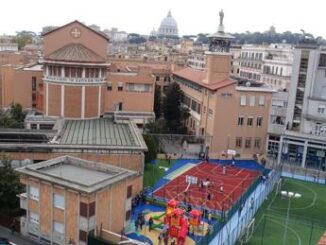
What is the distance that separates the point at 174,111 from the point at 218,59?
10.6 meters

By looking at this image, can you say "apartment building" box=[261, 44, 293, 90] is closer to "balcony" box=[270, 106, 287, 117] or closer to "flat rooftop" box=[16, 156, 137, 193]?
"balcony" box=[270, 106, 287, 117]

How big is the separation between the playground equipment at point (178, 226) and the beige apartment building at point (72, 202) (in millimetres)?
2779

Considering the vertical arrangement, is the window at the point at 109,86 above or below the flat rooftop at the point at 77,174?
above

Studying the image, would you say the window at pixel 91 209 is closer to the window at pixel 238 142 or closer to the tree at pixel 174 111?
the window at pixel 238 142

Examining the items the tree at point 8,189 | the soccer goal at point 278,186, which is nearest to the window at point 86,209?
the tree at point 8,189

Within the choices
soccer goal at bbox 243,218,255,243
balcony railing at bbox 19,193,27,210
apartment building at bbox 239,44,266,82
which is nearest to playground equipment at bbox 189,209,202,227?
soccer goal at bbox 243,218,255,243

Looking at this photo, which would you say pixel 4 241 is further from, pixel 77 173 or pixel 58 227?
pixel 77 173

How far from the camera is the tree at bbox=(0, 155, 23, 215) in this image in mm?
26438

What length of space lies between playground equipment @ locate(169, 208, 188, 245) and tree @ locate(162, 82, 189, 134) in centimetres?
3112

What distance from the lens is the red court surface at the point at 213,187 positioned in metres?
34.2

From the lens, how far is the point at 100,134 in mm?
37938

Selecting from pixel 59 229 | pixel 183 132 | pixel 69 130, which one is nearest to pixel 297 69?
pixel 183 132

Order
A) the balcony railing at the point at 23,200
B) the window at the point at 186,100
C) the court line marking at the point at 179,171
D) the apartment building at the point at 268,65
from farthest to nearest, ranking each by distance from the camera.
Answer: the apartment building at the point at 268,65 < the window at the point at 186,100 < the court line marking at the point at 179,171 < the balcony railing at the point at 23,200

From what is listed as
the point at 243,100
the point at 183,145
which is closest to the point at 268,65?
the point at 243,100
